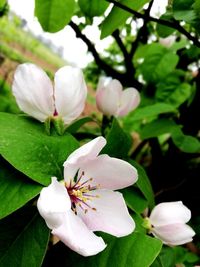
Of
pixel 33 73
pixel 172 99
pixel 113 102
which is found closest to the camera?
pixel 33 73

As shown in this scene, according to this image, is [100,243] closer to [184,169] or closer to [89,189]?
[89,189]

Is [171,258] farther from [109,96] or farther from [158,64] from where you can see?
[158,64]

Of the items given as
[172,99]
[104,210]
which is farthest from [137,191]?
[172,99]

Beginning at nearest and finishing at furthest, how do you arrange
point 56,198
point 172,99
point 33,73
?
point 56,198, point 33,73, point 172,99

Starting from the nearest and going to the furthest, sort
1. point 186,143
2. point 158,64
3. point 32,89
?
point 32,89, point 186,143, point 158,64

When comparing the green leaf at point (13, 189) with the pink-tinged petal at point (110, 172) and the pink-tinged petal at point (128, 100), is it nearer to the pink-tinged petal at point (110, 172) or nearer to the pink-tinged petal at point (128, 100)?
the pink-tinged petal at point (110, 172)

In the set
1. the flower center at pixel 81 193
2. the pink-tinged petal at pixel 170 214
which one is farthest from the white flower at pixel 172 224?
the flower center at pixel 81 193

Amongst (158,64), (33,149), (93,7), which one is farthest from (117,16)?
(158,64)
